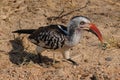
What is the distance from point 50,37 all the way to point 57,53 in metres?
0.58

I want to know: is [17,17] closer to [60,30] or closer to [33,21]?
[33,21]

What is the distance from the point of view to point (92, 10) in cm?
700

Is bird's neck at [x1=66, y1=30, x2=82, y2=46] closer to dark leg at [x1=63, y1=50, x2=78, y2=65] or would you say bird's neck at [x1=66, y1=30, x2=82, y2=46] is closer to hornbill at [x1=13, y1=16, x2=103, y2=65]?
hornbill at [x1=13, y1=16, x2=103, y2=65]

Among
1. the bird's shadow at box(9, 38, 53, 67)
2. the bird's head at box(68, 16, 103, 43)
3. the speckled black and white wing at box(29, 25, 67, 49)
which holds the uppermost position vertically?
the bird's head at box(68, 16, 103, 43)

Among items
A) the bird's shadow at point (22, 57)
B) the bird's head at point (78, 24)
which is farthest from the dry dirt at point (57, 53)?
the bird's head at point (78, 24)

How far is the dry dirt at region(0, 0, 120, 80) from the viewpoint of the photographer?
17.7 ft

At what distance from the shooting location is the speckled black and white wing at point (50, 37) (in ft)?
17.5

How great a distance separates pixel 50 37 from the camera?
5402mm

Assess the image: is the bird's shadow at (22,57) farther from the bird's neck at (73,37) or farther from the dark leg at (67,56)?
the bird's neck at (73,37)

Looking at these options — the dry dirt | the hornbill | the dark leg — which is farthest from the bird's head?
the dry dirt

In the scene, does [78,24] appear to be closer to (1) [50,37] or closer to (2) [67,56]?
(1) [50,37]

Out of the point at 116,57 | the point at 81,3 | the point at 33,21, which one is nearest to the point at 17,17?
the point at 33,21

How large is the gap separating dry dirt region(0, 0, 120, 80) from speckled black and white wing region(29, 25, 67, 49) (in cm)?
28

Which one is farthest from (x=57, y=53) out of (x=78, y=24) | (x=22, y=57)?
(x=78, y=24)
